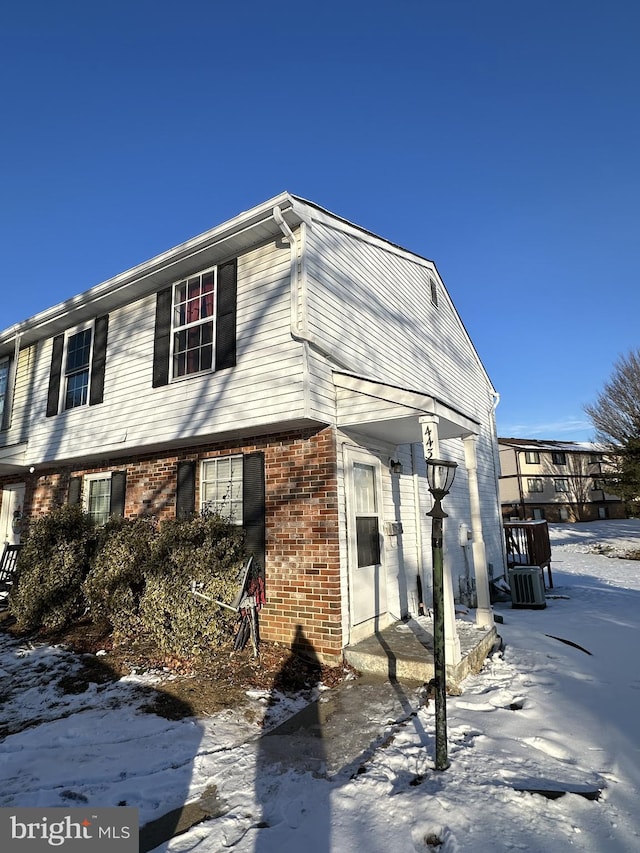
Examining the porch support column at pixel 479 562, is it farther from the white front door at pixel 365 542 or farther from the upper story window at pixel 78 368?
the upper story window at pixel 78 368

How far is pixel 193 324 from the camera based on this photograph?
7.04 m

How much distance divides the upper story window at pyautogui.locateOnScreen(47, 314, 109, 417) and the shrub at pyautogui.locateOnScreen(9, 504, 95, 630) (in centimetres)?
214

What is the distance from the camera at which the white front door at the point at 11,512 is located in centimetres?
1088

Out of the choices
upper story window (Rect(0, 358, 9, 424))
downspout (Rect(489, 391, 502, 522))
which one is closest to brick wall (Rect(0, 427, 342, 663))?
upper story window (Rect(0, 358, 9, 424))

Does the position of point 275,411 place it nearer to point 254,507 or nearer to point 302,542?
point 254,507

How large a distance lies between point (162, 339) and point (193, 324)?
0.65 meters

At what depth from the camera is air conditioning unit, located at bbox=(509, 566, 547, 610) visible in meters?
10.3

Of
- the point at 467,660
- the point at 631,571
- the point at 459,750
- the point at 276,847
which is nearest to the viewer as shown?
the point at 276,847

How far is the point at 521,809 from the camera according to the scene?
2.80 meters

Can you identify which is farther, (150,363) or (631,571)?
(631,571)

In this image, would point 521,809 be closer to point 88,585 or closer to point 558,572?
point 88,585

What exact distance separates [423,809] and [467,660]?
2.61 m

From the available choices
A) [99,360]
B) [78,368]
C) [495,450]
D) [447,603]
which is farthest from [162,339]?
[495,450]

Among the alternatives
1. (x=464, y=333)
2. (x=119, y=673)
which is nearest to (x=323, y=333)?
(x=119, y=673)
